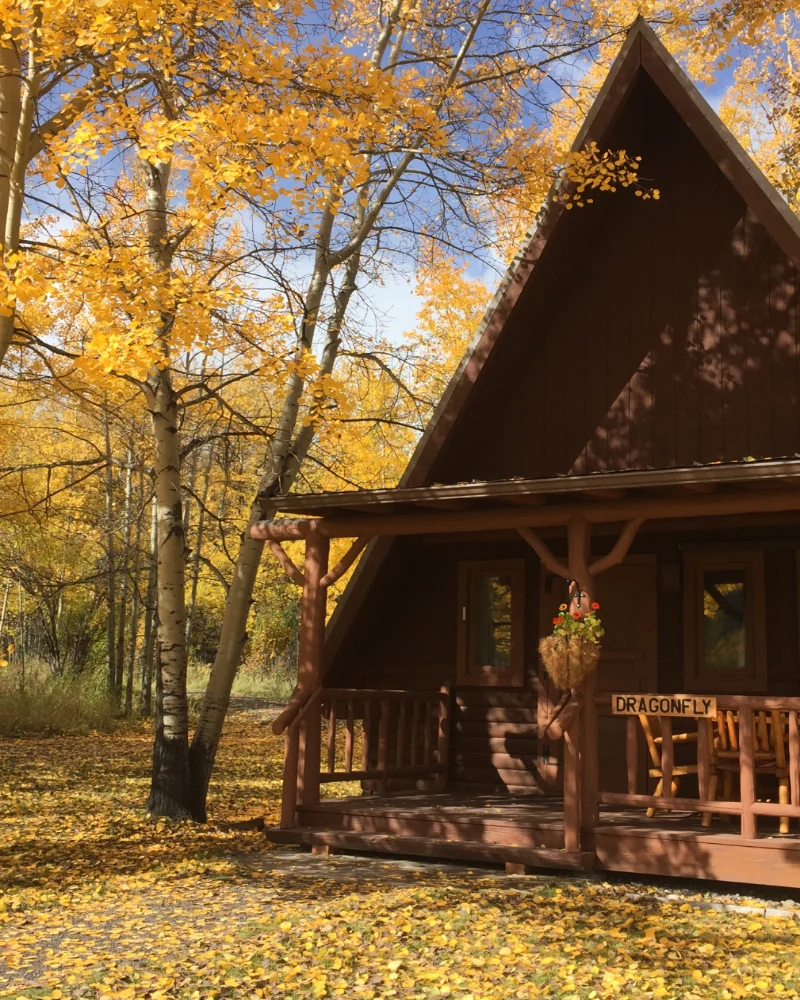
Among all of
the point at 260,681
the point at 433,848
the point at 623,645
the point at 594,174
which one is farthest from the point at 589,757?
the point at 260,681

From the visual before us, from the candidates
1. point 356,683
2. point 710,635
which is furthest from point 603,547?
point 356,683

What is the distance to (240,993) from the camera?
5.50 m

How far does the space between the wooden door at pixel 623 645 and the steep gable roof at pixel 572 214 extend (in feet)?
7.50

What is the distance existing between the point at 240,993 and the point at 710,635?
640cm

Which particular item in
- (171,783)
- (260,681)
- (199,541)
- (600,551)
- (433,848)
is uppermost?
(199,541)

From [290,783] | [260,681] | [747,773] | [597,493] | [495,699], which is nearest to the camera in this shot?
[747,773]

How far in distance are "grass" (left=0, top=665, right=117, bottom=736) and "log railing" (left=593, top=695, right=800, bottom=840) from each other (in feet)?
47.9

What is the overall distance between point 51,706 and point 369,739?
1190 cm

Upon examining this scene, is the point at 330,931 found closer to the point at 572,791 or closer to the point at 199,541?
the point at 572,791

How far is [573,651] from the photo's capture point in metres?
8.60

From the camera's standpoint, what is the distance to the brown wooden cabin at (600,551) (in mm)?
8781

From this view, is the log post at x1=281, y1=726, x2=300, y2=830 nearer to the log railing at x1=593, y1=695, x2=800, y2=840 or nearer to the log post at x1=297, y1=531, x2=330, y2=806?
the log post at x1=297, y1=531, x2=330, y2=806

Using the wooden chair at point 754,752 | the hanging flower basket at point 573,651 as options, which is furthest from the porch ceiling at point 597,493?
the wooden chair at point 754,752

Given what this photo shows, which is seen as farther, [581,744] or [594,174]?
[594,174]
